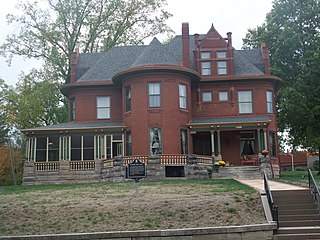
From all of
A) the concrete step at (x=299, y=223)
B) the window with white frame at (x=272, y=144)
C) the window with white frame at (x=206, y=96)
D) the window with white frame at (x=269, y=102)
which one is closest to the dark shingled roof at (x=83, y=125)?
the window with white frame at (x=206, y=96)

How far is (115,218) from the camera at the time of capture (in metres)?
15.6

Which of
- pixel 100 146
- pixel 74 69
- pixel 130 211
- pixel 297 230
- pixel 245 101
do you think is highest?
pixel 74 69

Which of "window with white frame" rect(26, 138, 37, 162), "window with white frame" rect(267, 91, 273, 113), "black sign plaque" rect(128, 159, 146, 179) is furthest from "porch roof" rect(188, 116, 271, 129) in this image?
"black sign plaque" rect(128, 159, 146, 179)

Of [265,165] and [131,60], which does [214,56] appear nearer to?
[131,60]

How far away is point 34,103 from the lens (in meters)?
44.1

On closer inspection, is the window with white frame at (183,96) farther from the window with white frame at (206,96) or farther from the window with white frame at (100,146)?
the window with white frame at (100,146)

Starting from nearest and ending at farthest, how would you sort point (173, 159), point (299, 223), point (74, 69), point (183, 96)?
point (299, 223), point (173, 159), point (183, 96), point (74, 69)

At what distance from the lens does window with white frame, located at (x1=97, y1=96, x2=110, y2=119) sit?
117 ft

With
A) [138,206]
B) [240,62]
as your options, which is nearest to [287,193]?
[138,206]

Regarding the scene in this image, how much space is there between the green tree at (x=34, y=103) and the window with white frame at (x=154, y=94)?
53.0ft

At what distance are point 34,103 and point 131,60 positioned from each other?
37.5 feet

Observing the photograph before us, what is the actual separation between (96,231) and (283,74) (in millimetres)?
28903

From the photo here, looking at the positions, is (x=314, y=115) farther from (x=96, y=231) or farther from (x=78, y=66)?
(x=96, y=231)

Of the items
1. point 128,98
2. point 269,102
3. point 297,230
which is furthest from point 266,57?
point 297,230
